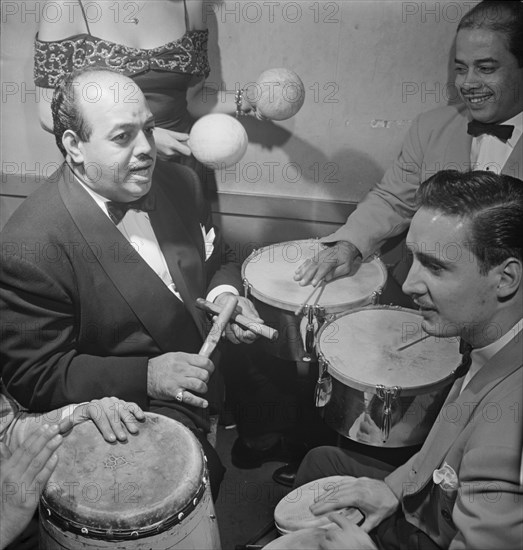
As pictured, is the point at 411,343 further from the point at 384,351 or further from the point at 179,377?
the point at 179,377

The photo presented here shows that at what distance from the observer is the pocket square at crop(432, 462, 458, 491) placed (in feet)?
6.13

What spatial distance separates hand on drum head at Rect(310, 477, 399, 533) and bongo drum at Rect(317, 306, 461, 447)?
19 cm

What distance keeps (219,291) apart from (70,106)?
0.91 m

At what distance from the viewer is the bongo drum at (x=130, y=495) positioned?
1805mm

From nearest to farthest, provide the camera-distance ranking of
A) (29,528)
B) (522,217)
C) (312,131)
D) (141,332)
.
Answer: (522,217) < (29,528) < (141,332) < (312,131)

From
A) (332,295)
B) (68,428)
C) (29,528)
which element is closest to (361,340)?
(332,295)

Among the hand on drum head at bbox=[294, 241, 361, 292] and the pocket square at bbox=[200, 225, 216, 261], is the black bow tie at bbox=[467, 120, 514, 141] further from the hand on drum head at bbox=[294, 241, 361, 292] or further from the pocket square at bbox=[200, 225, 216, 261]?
the pocket square at bbox=[200, 225, 216, 261]

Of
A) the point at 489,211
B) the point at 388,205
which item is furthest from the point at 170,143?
the point at 489,211

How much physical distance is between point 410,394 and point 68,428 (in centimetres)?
110

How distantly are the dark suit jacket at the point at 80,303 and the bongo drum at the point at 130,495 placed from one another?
254 mm

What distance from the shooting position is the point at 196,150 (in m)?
2.39

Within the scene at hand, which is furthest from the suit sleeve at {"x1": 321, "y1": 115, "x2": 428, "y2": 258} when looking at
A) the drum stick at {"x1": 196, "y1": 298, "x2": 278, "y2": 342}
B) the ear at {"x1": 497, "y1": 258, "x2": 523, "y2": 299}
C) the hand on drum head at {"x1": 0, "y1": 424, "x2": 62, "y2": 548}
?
the hand on drum head at {"x1": 0, "y1": 424, "x2": 62, "y2": 548}

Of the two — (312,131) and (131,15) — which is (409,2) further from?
(131,15)

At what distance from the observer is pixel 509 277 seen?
1771mm
